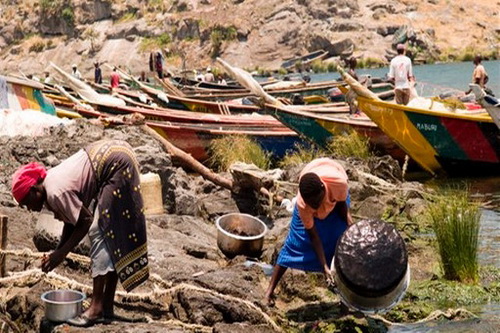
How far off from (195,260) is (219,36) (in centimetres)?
6054

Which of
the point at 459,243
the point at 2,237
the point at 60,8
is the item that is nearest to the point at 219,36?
the point at 60,8

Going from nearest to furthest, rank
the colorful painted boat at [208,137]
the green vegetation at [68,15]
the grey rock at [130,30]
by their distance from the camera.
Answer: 1. the colorful painted boat at [208,137]
2. the grey rock at [130,30]
3. the green vegetation at [68,15]

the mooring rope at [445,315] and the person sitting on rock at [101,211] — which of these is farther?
the mooring rope at [445,315]

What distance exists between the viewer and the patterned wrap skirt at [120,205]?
19.4 feet

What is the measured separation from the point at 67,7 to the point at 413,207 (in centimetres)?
7327

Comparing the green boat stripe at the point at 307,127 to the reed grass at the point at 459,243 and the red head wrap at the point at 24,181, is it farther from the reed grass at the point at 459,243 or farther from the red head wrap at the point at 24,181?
the red head wrap at the point at 24,181

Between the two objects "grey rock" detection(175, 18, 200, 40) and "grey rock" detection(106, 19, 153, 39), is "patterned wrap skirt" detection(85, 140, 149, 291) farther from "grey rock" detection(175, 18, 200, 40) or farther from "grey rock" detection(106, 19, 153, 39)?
"grey rock" detection(106, 19, 153, 39)

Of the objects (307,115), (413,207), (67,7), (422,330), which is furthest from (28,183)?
(67,7)

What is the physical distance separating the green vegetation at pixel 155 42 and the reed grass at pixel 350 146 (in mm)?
56170

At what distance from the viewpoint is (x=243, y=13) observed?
2781 inches

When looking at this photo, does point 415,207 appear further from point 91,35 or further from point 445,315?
point 91,35

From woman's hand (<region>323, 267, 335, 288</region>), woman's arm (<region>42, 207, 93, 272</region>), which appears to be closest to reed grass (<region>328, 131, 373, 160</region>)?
woman's hand (<region>323, 267, 335, 288</region>)

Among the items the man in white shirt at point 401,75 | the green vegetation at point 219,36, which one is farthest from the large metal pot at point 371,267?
the green vegetation at point 219,36

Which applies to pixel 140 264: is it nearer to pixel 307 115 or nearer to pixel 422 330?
pixel 422 330
